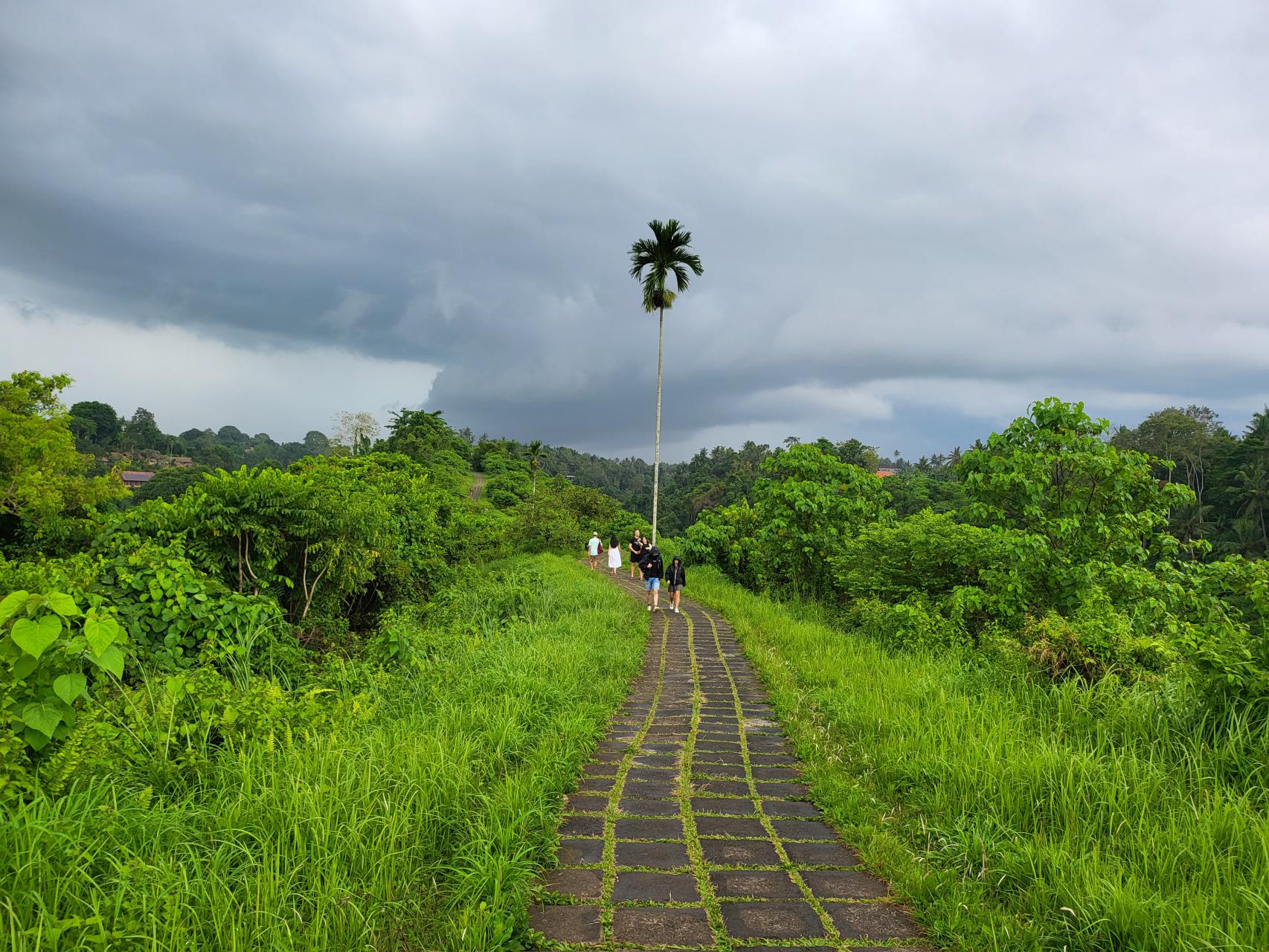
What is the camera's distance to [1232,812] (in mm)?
3510

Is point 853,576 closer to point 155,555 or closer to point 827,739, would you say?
point 827,739

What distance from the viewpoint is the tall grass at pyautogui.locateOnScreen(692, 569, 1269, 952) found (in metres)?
→ 2.81

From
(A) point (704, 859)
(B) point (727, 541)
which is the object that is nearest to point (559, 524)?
(B) point (727, 541)

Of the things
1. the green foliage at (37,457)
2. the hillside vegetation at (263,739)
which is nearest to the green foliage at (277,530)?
the hillside vegetation at (263,739)

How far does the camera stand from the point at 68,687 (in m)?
2.81

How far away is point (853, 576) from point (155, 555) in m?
9.99

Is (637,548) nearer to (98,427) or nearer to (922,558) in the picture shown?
(922,558)

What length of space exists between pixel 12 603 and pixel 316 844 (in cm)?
154

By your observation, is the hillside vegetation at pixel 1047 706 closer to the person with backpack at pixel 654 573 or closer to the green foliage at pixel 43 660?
the person with backpack at pixel 654 573

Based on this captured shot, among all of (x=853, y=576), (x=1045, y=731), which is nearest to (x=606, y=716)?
(x=1045, y=731)

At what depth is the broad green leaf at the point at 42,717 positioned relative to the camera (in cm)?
279

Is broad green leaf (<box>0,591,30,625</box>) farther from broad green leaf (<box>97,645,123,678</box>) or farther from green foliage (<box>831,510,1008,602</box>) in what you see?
green foliage (<box>831,510,1008,602</box>)

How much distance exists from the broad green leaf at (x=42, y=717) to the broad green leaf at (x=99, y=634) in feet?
1.07

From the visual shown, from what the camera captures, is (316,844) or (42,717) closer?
(42,717)
